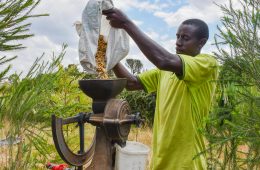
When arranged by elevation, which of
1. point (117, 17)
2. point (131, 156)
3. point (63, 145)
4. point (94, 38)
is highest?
point (117, 17)

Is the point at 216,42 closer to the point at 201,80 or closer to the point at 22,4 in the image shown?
the point at 201,80

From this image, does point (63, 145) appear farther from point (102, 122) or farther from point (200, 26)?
point (200, 26)

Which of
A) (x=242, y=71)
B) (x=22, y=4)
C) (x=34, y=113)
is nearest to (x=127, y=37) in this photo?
(x=242, y=71)

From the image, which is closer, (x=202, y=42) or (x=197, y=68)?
(x=197, y=68)

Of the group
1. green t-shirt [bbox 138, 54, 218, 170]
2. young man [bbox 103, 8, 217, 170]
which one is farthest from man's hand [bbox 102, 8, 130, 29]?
green t-shirt [bbox 138, 54, 218, 170]

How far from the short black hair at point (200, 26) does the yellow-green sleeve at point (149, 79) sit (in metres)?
0.55

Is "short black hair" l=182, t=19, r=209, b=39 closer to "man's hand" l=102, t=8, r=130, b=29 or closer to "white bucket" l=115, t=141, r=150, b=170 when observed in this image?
"man's hand" l=102, t=8, r=130, b=29

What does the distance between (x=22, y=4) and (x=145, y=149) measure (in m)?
1.69

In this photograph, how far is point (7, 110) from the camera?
114 inches

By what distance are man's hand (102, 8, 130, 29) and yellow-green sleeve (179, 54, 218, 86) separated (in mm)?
414

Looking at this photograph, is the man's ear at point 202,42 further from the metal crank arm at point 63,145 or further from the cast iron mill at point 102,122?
the metal crank arm at point 63,145

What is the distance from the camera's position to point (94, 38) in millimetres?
2514

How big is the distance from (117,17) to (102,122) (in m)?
0.63

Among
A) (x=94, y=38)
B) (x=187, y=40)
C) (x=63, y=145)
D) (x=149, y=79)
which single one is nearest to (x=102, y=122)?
(x=63, y=145)
